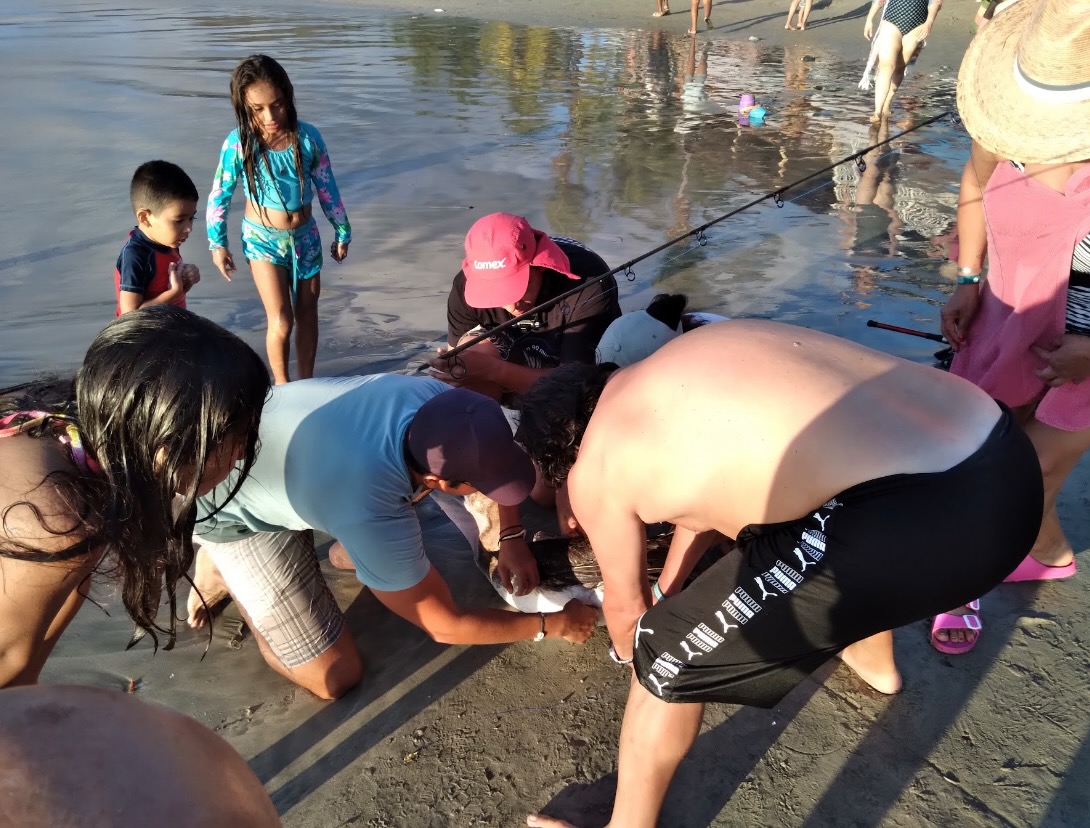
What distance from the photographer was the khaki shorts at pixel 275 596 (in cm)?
232

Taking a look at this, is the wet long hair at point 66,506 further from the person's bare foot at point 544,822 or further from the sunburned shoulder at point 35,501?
the person's bare foot at point 544,822

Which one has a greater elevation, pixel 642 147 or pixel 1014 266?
pixel 1014 266

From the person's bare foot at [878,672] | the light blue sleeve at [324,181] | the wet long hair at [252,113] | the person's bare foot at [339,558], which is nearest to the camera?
the person's bare foot at [878,672]

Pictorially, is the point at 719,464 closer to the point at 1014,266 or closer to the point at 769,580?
the point at 769,580

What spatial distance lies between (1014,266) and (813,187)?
4.53 m

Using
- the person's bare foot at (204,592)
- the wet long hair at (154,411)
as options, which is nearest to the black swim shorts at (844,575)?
the wet long hair at (154,411)

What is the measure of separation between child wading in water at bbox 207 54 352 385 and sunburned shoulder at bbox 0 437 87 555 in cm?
245

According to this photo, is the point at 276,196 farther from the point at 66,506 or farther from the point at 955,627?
the point at 955,627

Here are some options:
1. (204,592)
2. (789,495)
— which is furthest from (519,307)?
(789,495)

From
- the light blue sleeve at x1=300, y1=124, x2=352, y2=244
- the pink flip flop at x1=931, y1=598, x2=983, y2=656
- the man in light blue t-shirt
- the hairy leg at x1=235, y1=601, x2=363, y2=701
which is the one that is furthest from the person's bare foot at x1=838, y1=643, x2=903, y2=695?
the light blue sleeve at x1=300, y1=124, x2=352, y2=244

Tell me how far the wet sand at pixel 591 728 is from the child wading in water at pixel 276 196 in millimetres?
1567

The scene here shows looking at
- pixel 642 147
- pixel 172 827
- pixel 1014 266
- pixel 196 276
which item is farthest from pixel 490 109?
pixel 172 827

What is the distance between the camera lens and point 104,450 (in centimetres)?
140

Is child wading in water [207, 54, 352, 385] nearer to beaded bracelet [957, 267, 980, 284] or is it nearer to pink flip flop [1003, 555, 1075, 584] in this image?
beaded bracelet [957, 267, 980, 284]
